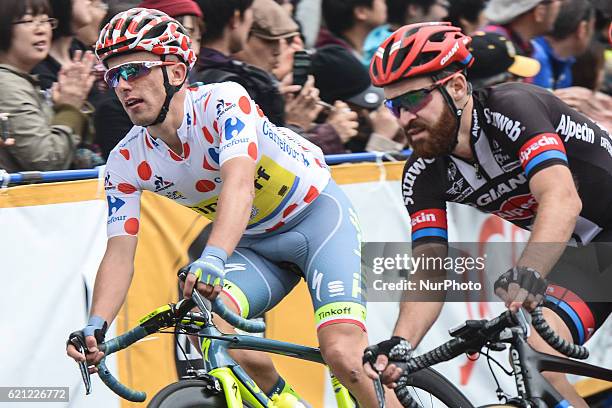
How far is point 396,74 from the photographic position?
5.26 m

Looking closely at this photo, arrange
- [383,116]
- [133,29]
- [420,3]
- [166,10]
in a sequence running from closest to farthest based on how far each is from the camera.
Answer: [133,29] → [166,10] → [383,116] → [420,3]

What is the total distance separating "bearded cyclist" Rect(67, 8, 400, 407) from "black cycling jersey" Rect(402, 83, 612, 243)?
0.45 m

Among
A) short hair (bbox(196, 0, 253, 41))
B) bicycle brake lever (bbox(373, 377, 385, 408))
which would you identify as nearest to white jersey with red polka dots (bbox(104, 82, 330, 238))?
bicycle brake lever (bbox(373, 377, 385, 408))

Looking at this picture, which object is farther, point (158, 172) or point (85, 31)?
point (85, 31)

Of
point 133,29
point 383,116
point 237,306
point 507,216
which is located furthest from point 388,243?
point 133,29

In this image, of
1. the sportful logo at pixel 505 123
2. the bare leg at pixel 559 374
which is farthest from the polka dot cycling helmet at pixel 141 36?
the bare leg at pixel 559 374

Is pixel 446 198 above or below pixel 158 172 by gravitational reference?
above

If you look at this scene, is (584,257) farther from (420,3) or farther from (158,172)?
(420,3)

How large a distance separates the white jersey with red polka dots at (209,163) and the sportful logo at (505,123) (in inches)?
37.2

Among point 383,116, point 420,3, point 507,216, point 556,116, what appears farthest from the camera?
point 420,3

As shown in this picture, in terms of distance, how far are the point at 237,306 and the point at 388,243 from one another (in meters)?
2.16

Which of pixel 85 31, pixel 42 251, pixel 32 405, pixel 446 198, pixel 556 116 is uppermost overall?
pixel 556 116

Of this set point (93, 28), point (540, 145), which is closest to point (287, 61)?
point (93, 28)

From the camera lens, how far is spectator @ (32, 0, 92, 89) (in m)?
6.79
